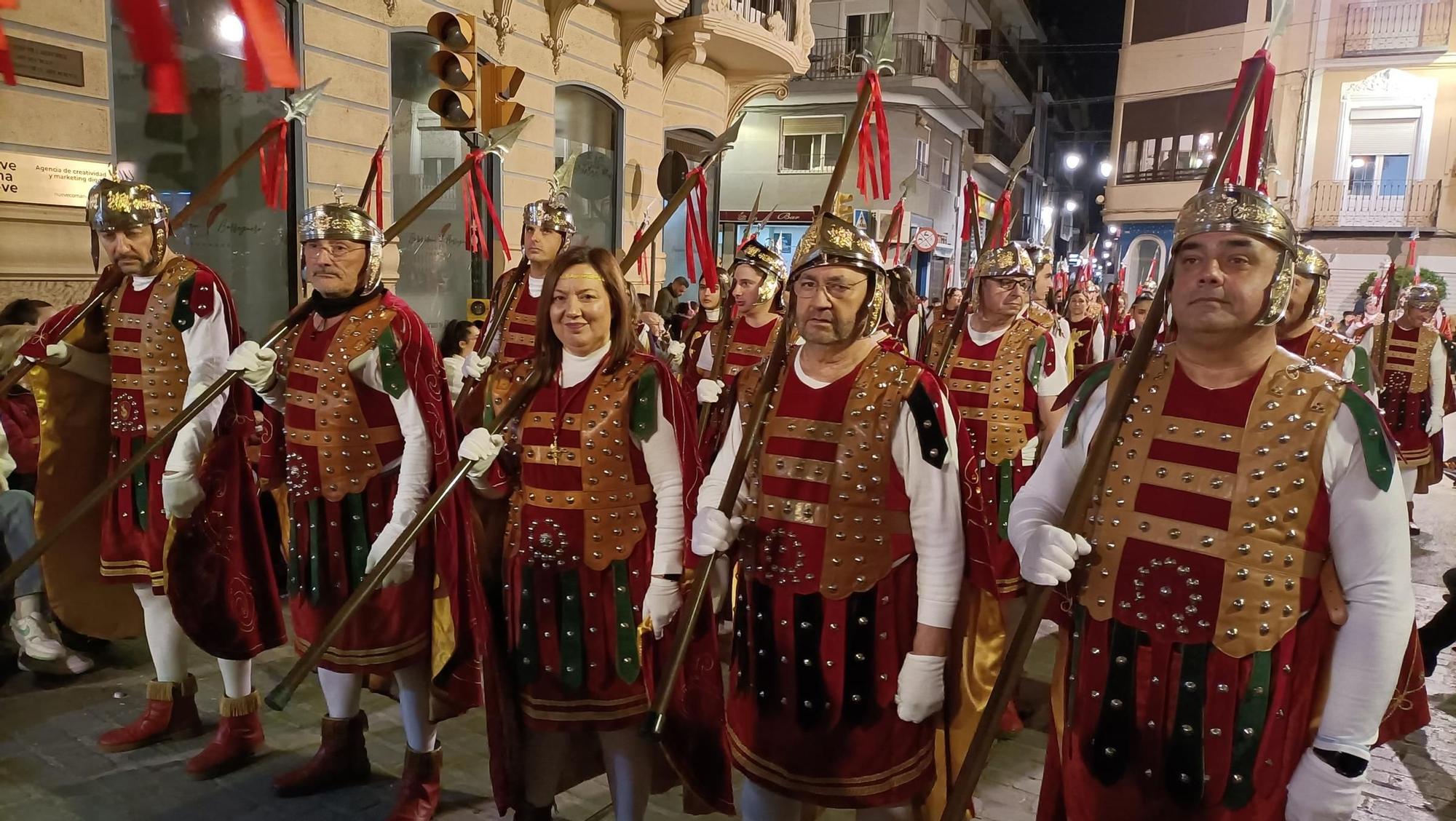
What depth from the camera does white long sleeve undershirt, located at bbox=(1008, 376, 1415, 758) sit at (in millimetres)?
1794

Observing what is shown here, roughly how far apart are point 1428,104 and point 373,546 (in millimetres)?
29282

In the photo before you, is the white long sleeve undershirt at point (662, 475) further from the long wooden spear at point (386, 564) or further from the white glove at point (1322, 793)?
the white glove at point (1322, 793)

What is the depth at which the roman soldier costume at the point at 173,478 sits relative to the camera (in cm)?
379

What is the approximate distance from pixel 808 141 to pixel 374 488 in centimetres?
2343

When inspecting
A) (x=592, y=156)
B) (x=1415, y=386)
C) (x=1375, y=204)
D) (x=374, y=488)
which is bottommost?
(x=374, y=488)

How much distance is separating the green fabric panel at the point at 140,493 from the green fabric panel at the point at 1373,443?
4466 mm

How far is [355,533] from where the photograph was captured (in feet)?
11.0

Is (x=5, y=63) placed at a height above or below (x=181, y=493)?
above

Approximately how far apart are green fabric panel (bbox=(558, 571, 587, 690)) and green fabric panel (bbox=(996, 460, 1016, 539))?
2.55 meters

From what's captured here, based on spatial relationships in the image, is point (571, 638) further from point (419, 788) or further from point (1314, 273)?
point (1314, 273)

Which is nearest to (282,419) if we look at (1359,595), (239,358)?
(239,358)

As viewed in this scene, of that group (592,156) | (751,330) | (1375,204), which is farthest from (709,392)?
(1375,204)

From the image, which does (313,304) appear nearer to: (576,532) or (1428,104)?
(576,532)

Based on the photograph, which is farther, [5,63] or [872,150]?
[872,150]
